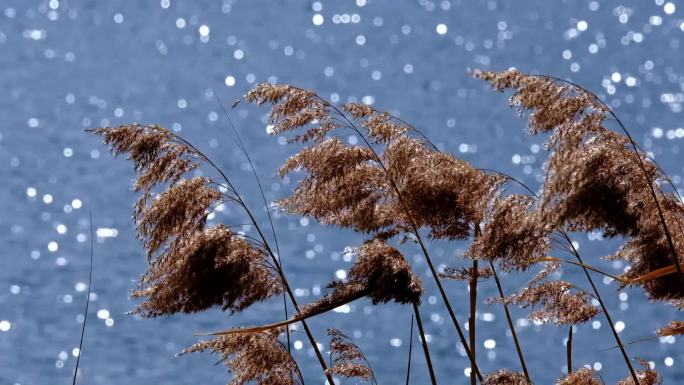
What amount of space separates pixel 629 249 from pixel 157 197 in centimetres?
188

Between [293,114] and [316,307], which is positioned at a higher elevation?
[293,114]

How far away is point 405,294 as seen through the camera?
3.31 metres

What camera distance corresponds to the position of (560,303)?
3.92m

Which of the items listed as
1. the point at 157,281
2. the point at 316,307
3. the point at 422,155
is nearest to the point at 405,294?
the point at 316,307

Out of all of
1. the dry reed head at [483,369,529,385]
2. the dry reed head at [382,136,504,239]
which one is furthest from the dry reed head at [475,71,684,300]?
the dry reed head at [483,369,529,385]

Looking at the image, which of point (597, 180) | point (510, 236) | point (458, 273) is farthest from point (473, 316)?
point (597, 180)

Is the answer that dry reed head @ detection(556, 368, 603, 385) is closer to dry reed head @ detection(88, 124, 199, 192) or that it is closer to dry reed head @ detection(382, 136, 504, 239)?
dry reed head @ detection(382, 136, 504, 239)

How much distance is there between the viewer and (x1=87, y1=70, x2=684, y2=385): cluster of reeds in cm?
305

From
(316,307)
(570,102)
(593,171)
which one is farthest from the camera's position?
(570,102)

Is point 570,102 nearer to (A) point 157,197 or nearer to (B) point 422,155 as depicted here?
(B) point 422,155

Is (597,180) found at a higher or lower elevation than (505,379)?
higher

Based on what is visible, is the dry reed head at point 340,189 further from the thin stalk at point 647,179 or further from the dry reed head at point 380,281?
the thin stalk at point 647,179

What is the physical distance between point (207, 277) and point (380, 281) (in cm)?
66

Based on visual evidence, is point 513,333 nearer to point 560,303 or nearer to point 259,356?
point 560,303
